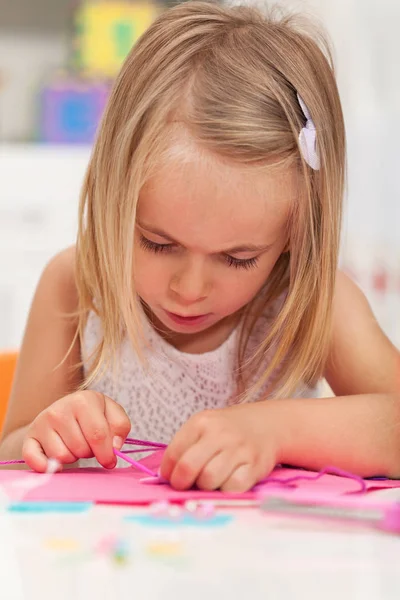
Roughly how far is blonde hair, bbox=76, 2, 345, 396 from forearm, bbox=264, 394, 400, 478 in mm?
109

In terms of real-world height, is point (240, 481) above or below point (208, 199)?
below

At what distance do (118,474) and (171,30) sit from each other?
39 cm

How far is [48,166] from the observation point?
2492 mm

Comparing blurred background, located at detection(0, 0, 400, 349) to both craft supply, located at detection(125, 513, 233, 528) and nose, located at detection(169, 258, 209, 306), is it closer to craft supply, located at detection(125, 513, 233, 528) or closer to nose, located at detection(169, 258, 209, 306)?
nose, located at detection(169, 258, 209, 306)

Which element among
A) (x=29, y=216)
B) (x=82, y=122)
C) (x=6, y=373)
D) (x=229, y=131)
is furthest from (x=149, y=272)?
(x=82, y=122)

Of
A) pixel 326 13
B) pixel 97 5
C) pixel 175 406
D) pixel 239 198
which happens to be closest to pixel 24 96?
pixel 97 5

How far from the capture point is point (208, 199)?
73 centimetres

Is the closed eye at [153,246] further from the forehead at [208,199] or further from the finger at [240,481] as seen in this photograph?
the finger at [240,481]

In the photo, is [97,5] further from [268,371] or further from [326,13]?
[268,371]

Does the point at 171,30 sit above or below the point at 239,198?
above

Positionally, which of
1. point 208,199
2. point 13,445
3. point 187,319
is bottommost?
point 13,445

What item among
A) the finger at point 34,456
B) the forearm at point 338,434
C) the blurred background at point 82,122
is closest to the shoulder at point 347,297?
the forearm at point 338,434

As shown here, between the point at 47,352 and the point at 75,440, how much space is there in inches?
12.0

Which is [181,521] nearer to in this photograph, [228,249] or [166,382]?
[228,249]
